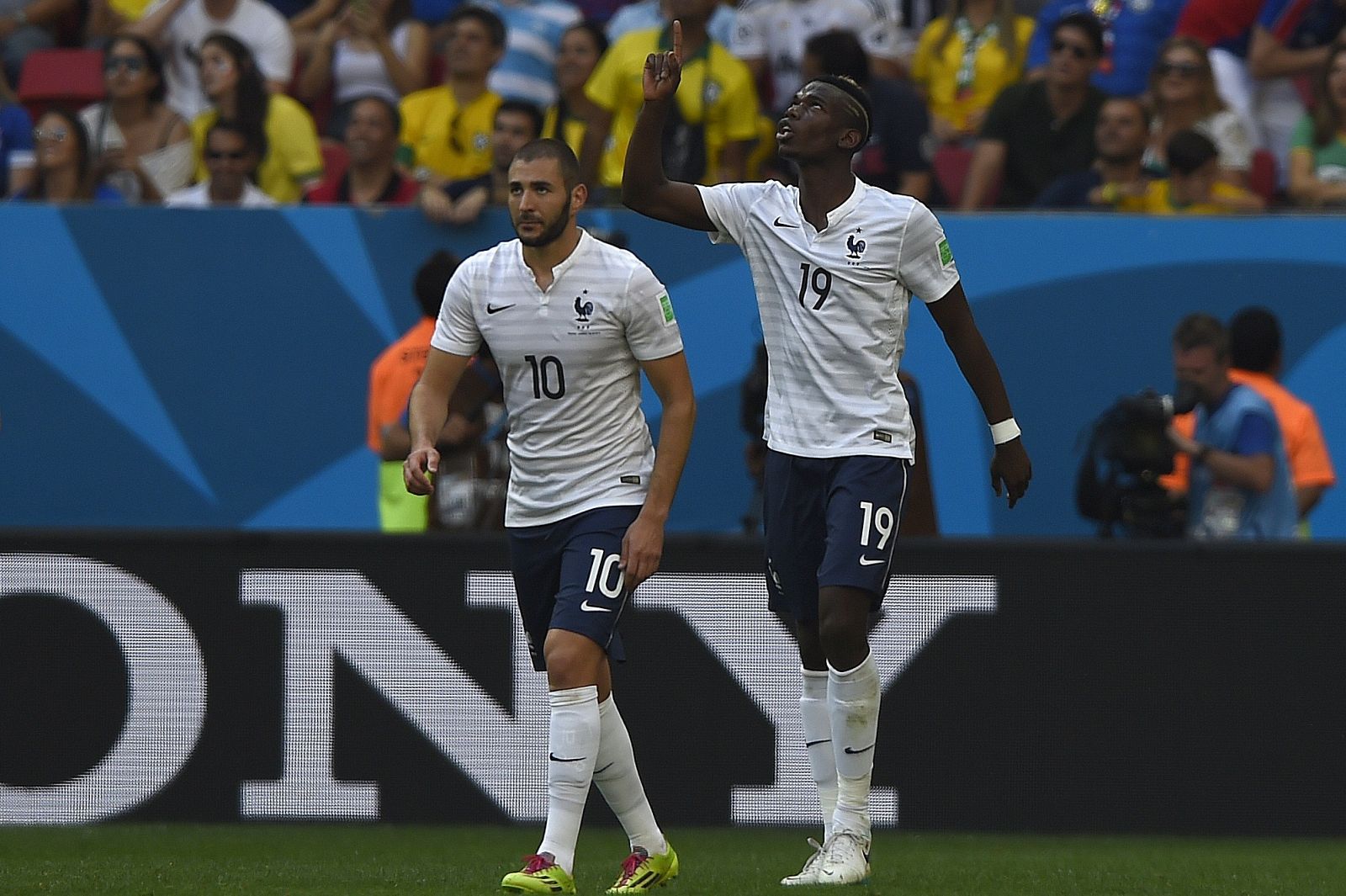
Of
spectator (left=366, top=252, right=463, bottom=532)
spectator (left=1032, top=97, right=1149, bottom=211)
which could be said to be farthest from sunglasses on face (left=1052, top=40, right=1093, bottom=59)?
spectator (left=366, top=252, right=463, bottom=532)

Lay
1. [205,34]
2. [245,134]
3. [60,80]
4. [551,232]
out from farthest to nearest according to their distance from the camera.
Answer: [205,34] < [60,80] < [245,134] < [551,232]

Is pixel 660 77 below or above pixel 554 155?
above

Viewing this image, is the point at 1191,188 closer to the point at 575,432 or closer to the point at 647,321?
the point at 647,321

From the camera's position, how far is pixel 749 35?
38.0ft

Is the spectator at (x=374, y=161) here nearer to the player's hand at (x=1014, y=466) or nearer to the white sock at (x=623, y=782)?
the white sock at (x=623, y=782)

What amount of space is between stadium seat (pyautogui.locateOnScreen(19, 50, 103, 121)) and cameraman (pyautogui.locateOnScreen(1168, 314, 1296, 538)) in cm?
657

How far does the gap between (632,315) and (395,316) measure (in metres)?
4.63

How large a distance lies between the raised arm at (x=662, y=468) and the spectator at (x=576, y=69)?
5431 millimetres

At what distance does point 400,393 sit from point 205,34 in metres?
4.05

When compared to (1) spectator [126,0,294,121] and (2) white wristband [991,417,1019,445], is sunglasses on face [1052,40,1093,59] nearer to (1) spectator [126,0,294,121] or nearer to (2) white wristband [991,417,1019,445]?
(1) spectator [126,0,294,121]

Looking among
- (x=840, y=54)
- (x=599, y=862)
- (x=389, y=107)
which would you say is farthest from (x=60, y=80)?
(x=599, y=862)

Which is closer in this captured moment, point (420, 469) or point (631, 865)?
point (420, 469)

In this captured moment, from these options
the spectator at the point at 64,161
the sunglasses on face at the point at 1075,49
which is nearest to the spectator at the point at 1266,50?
the sunglasses on face at the point at 1075,49

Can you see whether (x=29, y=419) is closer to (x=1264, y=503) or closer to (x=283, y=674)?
(x=283, y=674)
